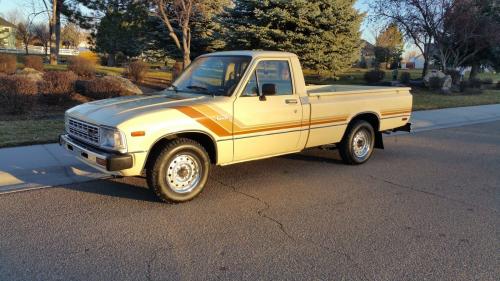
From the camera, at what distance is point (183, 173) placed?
538 cm

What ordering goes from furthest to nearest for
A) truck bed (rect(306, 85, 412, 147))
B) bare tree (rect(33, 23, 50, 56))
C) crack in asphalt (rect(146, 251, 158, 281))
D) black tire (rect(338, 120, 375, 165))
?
bare tree (rect(33, 23, 50, 56)) < black tire (rect(338, 120, 375, 165)) < truck bed (rect(306, 85, 412, 147)) < crack in asphalt (rect(146, 251, 158, 281))

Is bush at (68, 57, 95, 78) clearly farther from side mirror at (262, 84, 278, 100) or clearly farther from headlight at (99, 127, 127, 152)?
headlight at (99, 127, 127, 152)

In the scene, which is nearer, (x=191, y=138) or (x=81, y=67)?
(x=191, y=138)

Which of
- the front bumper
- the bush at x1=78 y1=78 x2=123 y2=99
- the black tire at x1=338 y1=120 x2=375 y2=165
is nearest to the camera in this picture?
the front bumper

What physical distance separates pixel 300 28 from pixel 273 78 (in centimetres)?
1499

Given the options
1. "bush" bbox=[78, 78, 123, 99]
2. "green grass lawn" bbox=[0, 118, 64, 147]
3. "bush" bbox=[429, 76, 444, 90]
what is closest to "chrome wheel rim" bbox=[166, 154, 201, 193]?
"green grass lawn" bbox=[0, 118, 64, 147]

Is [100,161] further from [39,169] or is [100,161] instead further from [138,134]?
[39,169]

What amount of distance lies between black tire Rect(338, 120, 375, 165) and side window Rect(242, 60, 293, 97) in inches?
61.0

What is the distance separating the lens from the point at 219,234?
176 inches

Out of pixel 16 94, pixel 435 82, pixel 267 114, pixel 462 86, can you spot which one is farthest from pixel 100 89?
pixel 462 86

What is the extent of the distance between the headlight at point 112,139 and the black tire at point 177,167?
46 cm

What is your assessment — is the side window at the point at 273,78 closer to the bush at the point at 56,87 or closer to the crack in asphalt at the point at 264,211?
the crack in asphalt at the point at 264,211

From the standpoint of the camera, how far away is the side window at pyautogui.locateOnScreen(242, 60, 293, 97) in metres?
5.90

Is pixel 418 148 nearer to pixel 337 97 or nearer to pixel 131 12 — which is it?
pixel 337 97
